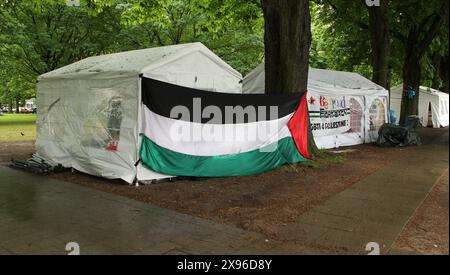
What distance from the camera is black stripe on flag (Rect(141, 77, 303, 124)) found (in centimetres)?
735

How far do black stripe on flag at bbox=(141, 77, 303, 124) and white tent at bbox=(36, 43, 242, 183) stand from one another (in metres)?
0.27

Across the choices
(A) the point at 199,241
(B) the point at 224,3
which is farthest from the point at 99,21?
(A) the point at 199,241

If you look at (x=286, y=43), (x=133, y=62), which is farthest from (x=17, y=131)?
(x=286, y=43)

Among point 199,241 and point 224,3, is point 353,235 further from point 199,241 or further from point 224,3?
point 224,3

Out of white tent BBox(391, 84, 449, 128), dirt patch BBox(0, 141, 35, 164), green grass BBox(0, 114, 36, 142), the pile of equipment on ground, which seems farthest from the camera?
white tent BBox(391, 84, 449, 128)

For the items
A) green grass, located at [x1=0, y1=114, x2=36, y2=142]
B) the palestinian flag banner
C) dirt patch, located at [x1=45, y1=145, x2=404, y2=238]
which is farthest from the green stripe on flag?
green grass, located at [x1=0, y1=114, x2=36, y2=142]

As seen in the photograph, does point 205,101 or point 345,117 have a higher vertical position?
point 205,101

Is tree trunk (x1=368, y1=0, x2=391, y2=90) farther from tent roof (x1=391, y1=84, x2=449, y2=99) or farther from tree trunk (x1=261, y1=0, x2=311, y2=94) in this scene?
tent roof (x1=391, y1=84, x2=449, y2=99)

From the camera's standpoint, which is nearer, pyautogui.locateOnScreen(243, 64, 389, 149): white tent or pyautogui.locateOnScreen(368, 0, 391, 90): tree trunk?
pyautogui.locateOnScreen(243, 64, 389, 149): white tent

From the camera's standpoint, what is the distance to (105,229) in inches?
191

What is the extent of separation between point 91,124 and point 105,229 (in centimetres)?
411

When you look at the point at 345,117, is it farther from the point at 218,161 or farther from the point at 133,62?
the point at 133,62

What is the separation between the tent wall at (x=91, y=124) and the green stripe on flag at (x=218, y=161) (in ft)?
1.26

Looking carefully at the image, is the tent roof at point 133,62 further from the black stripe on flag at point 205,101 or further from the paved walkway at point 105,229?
the paved walkway at point 105,229
